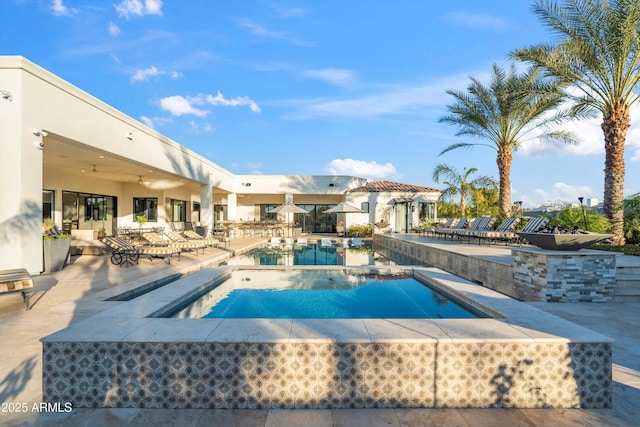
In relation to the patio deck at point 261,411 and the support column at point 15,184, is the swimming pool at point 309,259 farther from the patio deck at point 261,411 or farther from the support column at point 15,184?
the patio deck at point 261,411

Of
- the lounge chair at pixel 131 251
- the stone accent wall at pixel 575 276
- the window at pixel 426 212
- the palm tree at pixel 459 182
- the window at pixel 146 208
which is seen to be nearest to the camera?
the stone accent wall at pixel 575 276

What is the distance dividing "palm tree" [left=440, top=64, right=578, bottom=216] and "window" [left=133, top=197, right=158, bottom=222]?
18.9m

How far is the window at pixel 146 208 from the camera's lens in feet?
70.7

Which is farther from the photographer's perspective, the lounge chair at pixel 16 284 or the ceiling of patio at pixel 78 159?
the ceiling of patio at pixel 78 159

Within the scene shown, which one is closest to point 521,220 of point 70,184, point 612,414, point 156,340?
point 612,414

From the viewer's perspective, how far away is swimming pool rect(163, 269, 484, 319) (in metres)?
5.48

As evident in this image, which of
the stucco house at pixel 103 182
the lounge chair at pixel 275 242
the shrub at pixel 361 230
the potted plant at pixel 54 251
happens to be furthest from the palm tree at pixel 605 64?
the potted plant at pixel 54 251

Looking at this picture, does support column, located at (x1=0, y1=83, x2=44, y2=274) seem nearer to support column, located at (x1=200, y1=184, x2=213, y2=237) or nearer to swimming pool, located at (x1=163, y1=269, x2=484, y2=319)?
swimming pool, located at (x1=163, y1=269, x2=484, y2=319)

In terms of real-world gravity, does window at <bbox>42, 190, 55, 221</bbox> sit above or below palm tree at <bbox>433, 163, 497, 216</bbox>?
below

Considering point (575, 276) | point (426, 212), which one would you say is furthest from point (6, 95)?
point (426, 212)

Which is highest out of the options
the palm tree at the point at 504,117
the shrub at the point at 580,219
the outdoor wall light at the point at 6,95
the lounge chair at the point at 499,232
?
the palm tree at the point at 504,117

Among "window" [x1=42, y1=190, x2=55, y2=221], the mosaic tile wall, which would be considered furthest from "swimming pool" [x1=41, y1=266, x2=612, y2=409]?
"window" [x1=42, y1=190, x2=55, y2=221]

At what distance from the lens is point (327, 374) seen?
2928mm

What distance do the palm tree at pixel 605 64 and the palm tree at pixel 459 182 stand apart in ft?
42.6
